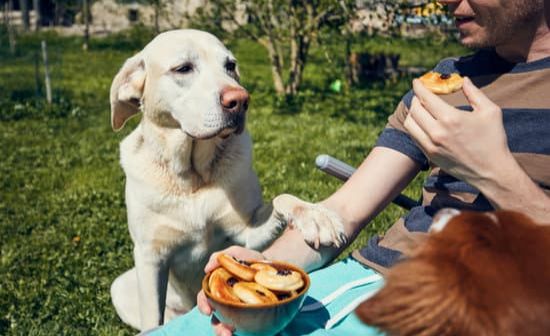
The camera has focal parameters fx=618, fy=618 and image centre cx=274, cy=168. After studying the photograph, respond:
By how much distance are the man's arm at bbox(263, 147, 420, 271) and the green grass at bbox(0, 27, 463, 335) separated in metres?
1.74

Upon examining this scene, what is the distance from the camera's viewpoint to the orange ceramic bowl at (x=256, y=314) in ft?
5.62

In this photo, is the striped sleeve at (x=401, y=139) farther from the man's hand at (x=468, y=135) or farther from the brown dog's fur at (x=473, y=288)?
the brown dog's fur at (x=473, y=288)

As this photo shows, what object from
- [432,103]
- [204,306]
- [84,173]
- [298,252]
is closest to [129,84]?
[298,252]

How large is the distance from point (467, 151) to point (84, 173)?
18.3 ft

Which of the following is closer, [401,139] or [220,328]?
[220,328]

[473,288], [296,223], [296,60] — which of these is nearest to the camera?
[473,288]

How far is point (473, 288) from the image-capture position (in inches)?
47.6

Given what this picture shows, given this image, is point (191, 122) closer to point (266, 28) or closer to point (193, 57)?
point (193, 57)

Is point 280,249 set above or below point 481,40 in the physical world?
below

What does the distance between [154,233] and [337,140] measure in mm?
4953

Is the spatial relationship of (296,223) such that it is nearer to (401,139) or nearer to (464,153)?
(401,139)

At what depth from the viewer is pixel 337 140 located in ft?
25.6

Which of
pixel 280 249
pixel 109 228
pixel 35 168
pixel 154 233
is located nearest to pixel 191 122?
pixel 154 233

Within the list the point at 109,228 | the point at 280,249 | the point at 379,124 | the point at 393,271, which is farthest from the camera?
the point at 379,124
